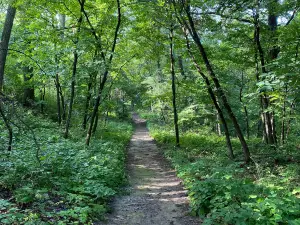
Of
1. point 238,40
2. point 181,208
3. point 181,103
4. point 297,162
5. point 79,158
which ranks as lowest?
point 181,208

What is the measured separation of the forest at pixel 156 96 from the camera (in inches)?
169

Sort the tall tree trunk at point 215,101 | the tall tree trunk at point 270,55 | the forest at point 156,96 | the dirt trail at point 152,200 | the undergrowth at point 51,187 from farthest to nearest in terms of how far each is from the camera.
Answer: the tall tree trunk at point 270,55, the tall tree trunk at point 215,101, the dirt trail at point 152,200, the forest at point 156,96, the undergrowth at point 51,187

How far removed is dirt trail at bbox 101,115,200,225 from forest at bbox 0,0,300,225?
26cm

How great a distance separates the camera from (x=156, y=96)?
16750mm

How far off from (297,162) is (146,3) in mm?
7579

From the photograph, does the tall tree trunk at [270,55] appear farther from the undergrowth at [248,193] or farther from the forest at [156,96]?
the undergrowth at [248,193]

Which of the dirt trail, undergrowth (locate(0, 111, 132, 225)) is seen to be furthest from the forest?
the dirt trail

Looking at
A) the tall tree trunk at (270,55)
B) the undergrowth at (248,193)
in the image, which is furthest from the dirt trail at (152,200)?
the tall tree trunk at (270,55)

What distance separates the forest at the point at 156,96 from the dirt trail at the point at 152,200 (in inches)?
10.4

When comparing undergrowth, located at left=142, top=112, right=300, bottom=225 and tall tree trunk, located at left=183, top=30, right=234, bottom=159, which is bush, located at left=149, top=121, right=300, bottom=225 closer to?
undergrowth, located at left=142, top=112, right=300, bottom=225

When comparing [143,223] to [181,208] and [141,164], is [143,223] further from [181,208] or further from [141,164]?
[141,164]

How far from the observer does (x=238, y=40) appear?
972 centimetres

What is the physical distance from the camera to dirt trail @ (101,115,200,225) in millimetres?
5098

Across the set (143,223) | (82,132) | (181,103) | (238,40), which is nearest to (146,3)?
(238,40)
